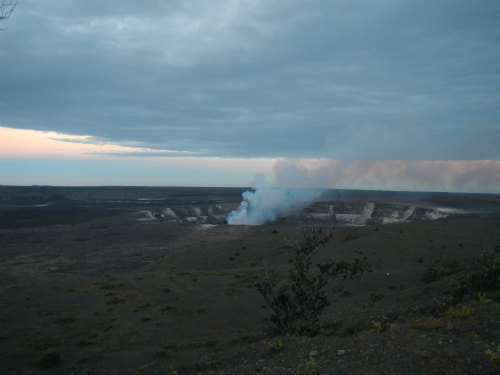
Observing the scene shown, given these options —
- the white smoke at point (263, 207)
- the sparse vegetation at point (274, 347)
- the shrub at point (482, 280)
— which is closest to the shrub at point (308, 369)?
the sparse vegetation at point (274, 347)

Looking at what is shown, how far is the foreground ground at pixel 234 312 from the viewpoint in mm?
7688

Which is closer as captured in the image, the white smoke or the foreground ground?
the foreground ground

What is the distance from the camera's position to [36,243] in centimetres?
4884

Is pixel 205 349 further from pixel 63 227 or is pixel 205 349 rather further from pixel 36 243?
pixel 63 227

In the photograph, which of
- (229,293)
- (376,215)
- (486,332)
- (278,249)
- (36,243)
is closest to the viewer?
(486,332)

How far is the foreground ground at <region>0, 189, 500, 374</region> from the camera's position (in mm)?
7688

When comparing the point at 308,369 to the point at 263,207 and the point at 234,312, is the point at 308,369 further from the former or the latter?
the point at 263,207

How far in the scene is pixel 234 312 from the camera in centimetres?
1845

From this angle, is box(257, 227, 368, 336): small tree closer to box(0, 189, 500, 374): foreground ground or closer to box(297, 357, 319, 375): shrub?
box(0, 189, 500, 374): foreground ground

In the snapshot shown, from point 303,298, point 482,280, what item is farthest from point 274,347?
point 482,280

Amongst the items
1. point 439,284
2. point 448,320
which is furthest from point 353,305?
point 448,320

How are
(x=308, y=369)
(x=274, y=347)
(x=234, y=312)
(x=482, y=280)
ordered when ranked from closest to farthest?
(x=308, y=369) → (x=274, y=347) → (x=482, y=280) → (x=234, y=312)

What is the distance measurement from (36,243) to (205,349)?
A: 147ft

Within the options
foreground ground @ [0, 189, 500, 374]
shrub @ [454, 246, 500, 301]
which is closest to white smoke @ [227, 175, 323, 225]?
foreground ground @ [0, 189, 500, 374]
